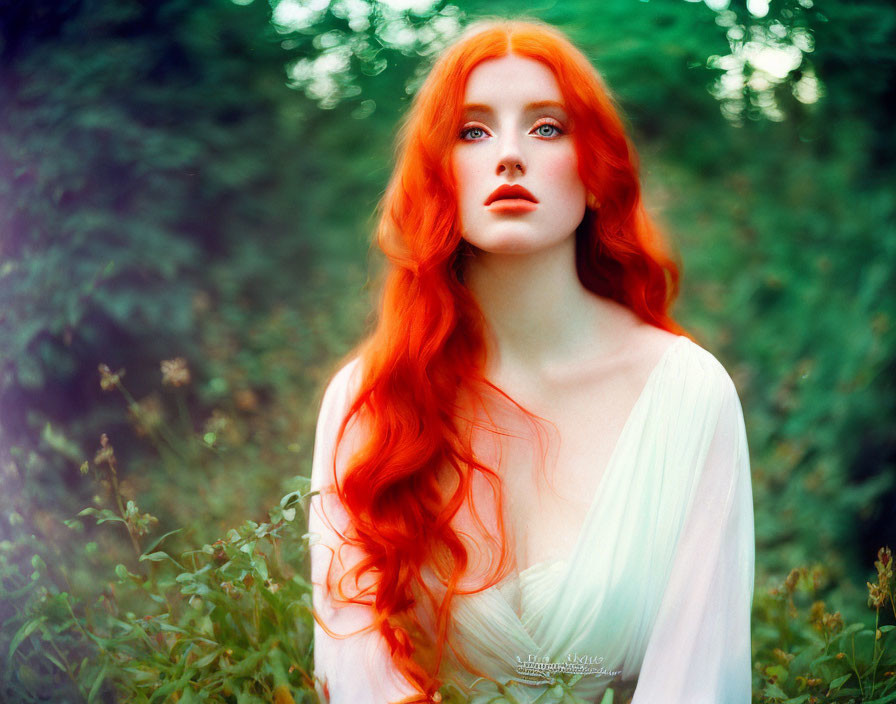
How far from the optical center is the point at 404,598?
120 cm

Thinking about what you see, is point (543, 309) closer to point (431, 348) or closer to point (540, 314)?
point (540, 314)

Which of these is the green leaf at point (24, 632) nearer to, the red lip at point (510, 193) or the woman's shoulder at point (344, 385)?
the woman's shoulder at point (344, 385)

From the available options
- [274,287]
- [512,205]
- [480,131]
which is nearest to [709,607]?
[512,205]

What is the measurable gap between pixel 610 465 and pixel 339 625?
1.35 feet

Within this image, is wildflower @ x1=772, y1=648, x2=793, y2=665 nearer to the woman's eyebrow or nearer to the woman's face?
the woman's face

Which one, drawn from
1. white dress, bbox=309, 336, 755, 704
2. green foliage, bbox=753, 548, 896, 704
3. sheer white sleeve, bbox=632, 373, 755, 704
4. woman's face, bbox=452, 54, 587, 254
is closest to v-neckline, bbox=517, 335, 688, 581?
white dress, bbox=309, 336, 755, 704

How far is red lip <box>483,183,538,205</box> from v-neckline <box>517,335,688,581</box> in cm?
29

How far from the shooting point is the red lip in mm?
1175

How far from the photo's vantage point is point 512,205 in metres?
1.17

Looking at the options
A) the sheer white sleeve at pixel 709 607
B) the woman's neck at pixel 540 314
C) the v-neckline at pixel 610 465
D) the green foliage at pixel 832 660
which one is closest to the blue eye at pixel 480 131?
the woman's neck at pixel 540 314

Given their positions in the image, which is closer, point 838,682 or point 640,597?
point 640,597

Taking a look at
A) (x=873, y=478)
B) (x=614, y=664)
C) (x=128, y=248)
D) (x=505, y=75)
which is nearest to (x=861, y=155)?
(x=873, y=478)

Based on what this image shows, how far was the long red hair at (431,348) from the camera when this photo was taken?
1.21m

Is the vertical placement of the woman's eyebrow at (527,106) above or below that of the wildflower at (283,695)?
above
